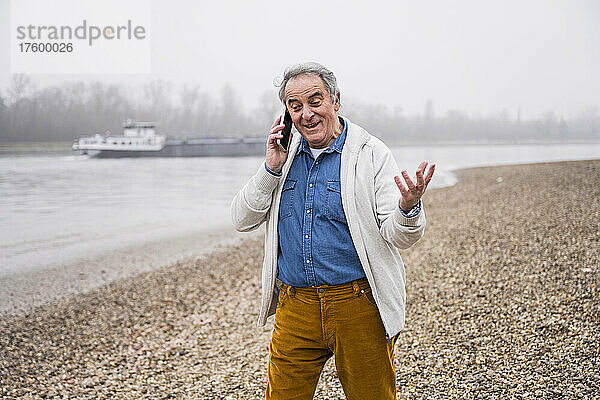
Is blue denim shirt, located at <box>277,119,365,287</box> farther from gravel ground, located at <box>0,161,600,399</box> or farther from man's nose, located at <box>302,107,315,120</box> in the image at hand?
gravel ground, located at <box>0,161,600,399</box>

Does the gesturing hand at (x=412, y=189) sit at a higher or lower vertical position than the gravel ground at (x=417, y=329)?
higher

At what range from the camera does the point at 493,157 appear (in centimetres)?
2406

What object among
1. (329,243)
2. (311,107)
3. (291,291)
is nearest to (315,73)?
(311,107)

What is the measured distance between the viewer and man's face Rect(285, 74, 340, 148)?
5.23ft

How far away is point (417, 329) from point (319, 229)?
6.67 ft

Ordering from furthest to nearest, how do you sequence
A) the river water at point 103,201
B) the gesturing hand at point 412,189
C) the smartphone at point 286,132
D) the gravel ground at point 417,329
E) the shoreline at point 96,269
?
the river water at point 103,201
the shoreline at point 96,269
the gravel ground at point 417,329
the smartphone at point 286,132
the gesturing hand at point 412,189

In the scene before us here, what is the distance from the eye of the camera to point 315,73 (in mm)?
1597

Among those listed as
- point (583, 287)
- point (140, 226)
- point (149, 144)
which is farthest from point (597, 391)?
point (149, 144)

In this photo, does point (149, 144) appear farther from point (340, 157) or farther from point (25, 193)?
point (340, 157)

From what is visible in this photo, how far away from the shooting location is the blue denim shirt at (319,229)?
1.60 metres

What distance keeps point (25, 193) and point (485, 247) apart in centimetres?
1179

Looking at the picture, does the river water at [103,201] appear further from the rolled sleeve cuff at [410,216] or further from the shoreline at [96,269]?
the rolled sleeve cuff at [410,216]

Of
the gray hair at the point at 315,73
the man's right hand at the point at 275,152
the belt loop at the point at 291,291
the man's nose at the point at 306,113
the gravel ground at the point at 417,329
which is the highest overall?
the gray hair at the point at 315,73

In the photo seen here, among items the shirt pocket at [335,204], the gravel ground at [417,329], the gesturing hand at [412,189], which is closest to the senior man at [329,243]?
the shirt pocket at [335,204]
